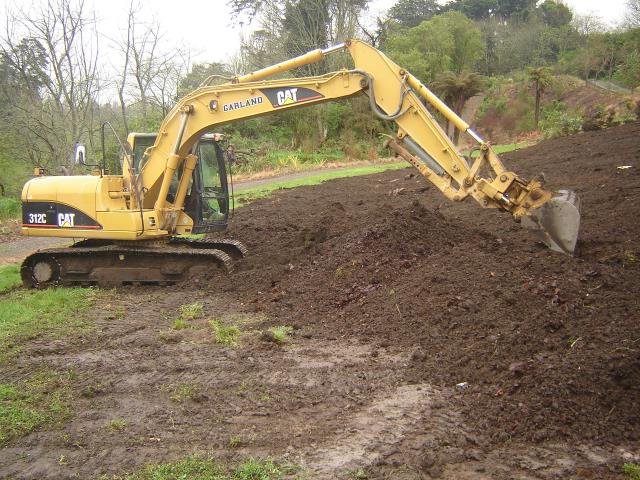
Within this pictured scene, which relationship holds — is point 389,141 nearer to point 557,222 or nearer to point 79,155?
point 557,222

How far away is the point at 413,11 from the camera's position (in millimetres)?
49656

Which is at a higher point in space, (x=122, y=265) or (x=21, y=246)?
(x=21, y=246)

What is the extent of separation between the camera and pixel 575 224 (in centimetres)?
736

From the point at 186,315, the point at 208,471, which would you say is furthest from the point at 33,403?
the point at 186,315

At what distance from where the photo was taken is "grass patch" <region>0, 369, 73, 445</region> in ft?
15.4

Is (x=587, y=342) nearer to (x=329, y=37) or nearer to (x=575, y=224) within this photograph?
(x=575, y=224)

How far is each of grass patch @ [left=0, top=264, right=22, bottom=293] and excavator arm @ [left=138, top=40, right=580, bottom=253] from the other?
2555 mm

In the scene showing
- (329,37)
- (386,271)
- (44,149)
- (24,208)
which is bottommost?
(386,271)

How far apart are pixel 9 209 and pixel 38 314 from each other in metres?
11.7

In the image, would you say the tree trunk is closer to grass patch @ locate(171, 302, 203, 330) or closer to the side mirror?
the side mirror

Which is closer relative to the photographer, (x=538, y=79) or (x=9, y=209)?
(x=9, y=209)

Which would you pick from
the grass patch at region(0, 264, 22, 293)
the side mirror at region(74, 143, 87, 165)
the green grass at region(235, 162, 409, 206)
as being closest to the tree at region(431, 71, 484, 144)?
the green grass at region(235, 162, 409, 206)

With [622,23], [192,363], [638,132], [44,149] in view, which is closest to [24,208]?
[192,363]

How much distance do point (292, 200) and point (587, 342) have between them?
39.4 ft
